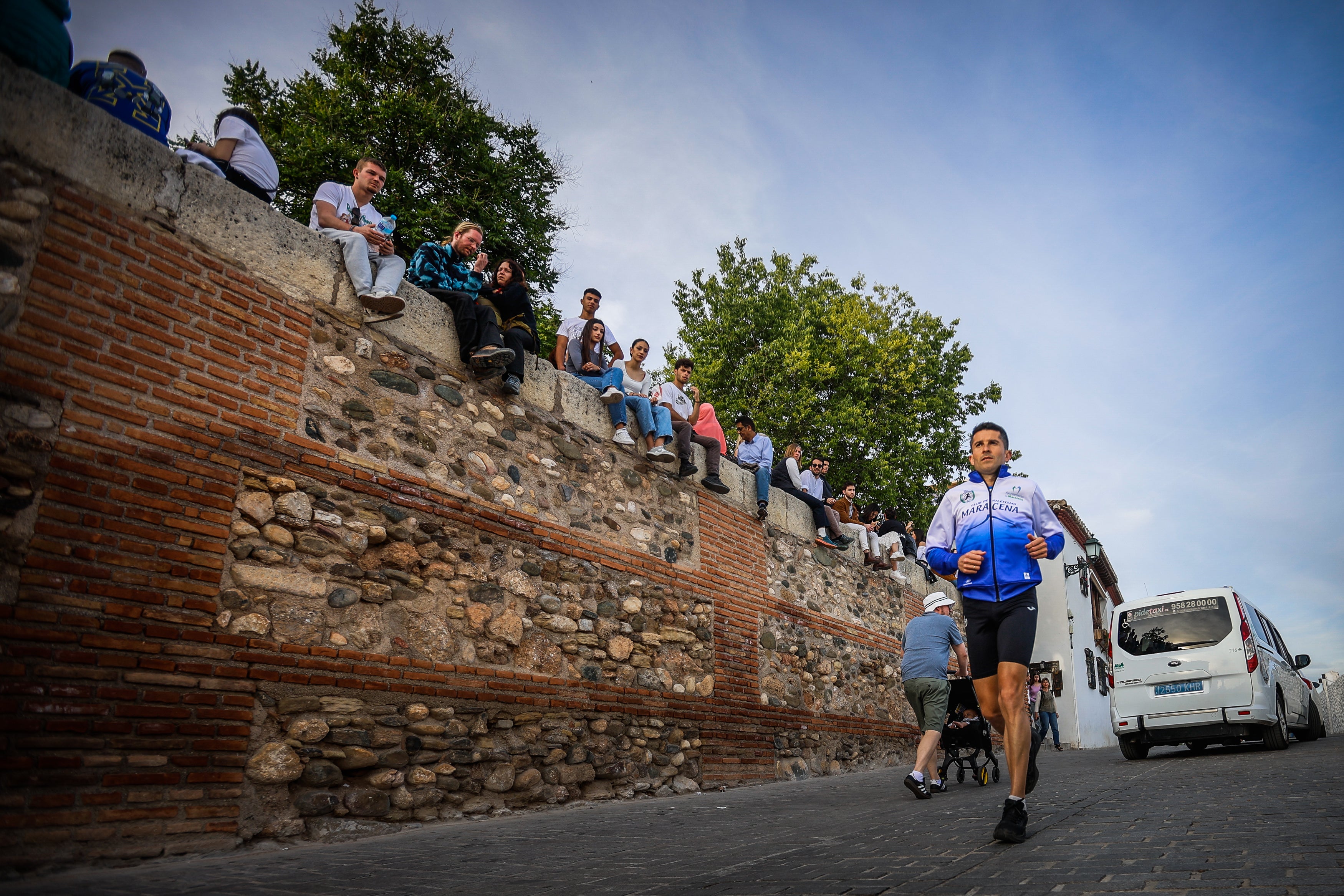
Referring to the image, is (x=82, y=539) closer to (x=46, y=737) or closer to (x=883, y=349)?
(x=46, y=737)

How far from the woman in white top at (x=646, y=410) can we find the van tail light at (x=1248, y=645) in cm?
733

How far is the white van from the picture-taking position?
997cm

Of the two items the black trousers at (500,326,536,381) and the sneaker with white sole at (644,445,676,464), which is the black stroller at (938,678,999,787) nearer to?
the sneaker with white sole at (644,445,676,464)

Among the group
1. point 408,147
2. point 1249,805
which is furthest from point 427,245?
point 408,147

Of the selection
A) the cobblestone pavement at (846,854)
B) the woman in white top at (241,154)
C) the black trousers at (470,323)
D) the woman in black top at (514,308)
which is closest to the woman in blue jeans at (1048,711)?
the cobblestone pavement at (846,854)

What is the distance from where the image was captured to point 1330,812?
165 inches

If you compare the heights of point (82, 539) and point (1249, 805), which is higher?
point (82, 539)

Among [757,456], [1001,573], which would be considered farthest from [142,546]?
[757,456]

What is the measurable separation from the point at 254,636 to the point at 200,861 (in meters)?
1.14

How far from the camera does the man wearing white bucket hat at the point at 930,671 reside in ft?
23.2

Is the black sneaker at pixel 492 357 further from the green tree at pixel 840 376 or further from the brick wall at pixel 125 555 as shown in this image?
the green tree at pixel 840 376

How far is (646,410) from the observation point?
8.68m

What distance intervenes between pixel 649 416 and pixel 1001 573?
484cm

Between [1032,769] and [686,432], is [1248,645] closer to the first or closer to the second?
[1032,769]
